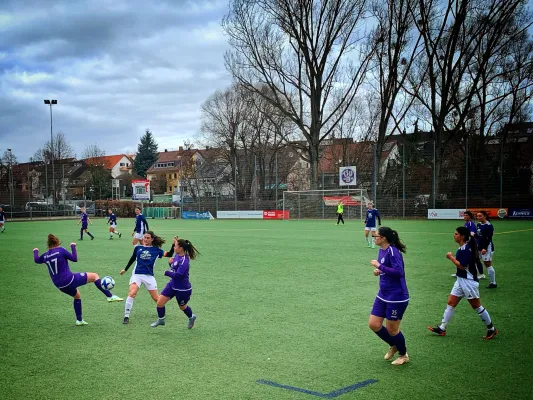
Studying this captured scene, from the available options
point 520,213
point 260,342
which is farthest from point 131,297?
point 520,213

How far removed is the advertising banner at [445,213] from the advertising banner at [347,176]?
302 inches

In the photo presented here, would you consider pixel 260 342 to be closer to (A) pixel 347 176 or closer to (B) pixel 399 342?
(B) pixel 399 342

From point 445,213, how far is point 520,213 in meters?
5.81

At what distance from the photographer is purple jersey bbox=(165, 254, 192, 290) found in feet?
27.3

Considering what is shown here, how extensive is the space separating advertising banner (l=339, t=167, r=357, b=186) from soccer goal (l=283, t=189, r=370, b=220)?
693 mm

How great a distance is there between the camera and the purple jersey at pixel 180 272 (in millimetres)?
8312

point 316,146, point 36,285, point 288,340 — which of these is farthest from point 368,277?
point 316,146

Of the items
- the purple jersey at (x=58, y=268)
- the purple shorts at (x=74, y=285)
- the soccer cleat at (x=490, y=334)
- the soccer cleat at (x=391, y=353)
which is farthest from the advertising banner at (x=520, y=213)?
the purple jersey at (x=58, y=268)

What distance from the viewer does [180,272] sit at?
8297 millimetres

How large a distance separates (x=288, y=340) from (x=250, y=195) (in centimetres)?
4421

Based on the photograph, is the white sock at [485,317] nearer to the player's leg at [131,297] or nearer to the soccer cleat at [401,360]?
the soccer cleat at [401,360]

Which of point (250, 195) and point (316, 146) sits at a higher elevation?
point (316, 146)

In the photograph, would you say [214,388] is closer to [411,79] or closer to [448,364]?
[448,364]

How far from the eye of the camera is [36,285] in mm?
13094
